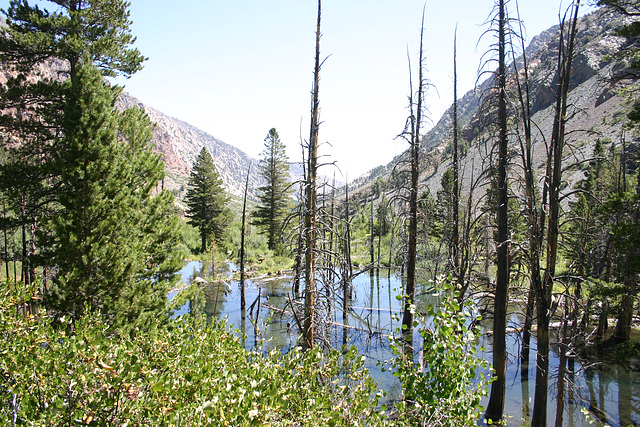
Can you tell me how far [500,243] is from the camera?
9.26 m

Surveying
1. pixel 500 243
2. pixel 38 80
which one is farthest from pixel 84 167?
pixel 500 243

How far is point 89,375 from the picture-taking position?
3.13 meters

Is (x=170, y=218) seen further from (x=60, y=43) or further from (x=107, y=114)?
(x=60, y=43)

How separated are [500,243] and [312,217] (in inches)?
187

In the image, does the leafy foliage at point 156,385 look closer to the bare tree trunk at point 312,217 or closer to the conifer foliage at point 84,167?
the bare tree trunk at point 312,217

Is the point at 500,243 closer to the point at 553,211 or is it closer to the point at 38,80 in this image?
the point at 553,211

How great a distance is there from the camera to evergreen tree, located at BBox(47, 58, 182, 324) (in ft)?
33.6

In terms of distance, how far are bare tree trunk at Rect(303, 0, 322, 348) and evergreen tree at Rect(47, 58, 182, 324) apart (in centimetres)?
564

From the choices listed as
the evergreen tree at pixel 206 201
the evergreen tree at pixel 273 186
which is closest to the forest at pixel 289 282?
the evergreen tree at pixel 273 186

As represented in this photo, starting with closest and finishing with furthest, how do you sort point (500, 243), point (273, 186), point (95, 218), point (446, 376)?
point (446, 376) → point (500, 243) → point (95, 218) → point (273, 186)

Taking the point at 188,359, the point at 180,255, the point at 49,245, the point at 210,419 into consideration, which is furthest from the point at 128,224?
the point at 210,419

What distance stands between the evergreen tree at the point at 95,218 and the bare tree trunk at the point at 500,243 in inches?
403

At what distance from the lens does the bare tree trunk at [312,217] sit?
9.03 meters

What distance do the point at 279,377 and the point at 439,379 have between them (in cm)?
210
